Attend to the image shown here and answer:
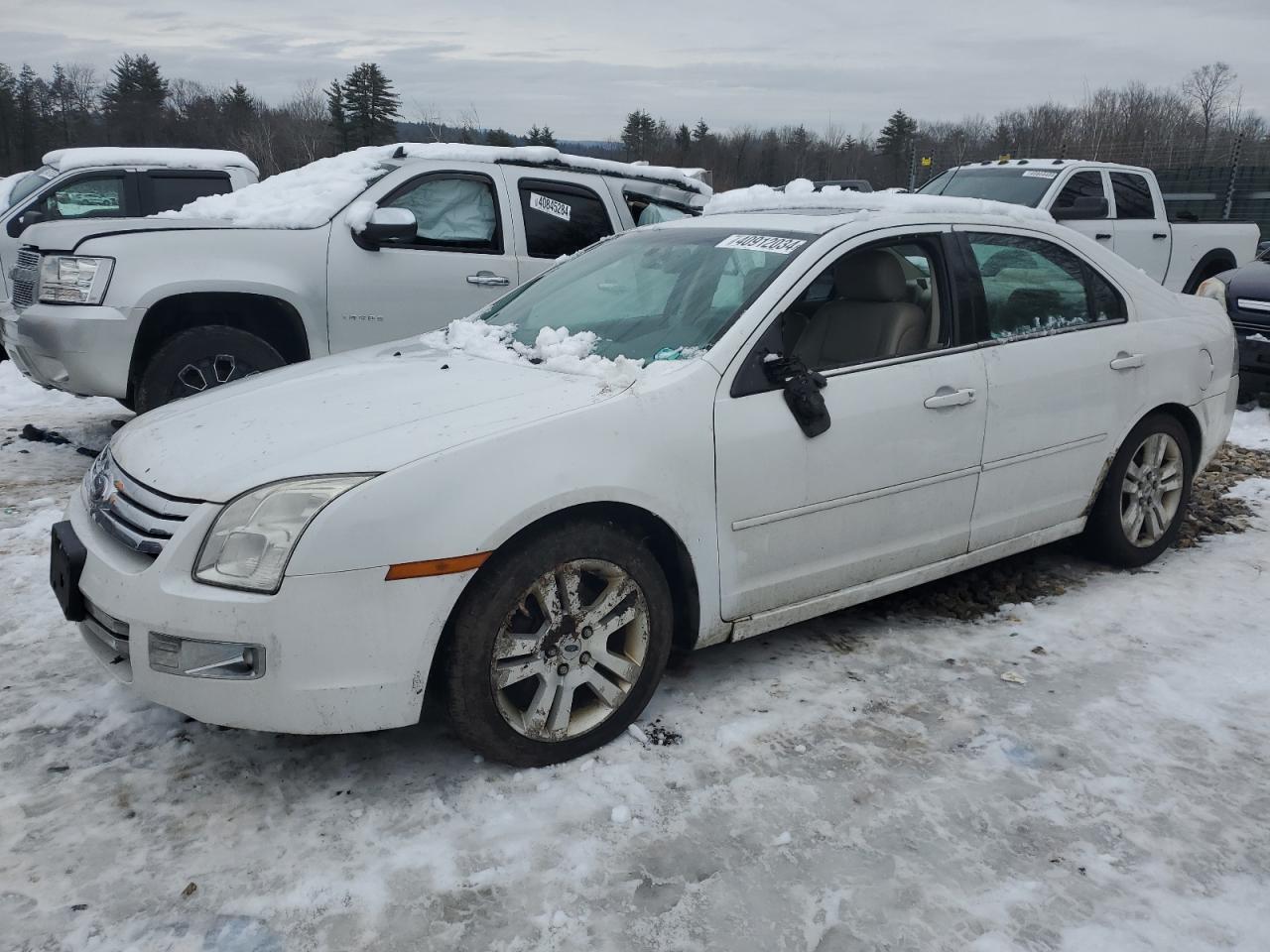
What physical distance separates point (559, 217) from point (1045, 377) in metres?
3.99

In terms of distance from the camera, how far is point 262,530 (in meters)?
2.64

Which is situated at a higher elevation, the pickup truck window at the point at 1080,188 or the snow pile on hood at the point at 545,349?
the pickup truck window at the point at 1080,188

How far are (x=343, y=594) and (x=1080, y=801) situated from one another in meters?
2.15

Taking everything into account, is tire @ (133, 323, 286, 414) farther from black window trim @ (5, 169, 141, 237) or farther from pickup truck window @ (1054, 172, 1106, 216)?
pickup truck window @ (1054, 172, 1106, 216)

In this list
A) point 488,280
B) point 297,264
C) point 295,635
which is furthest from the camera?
point 488,280

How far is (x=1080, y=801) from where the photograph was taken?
9.54 feet

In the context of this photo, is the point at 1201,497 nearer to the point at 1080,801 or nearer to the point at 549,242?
the point at 1080,801

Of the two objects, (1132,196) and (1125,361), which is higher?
(1132,196)

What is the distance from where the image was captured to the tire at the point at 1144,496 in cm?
452

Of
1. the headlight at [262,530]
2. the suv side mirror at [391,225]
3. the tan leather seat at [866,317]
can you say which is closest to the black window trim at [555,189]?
the suv side mirror at [391,225]

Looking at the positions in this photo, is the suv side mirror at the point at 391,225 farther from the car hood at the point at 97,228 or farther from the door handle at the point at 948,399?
the door handle at the point at 948,399

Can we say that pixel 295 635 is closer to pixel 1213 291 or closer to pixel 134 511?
pixel 134 511

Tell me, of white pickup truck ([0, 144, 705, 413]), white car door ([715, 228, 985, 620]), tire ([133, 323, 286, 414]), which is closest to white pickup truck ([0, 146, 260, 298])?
white pickup truck ([0, 144, 705, 413])

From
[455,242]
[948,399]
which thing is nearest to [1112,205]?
[455,242]
